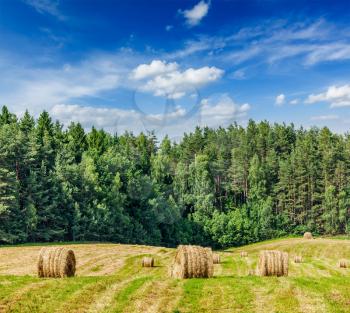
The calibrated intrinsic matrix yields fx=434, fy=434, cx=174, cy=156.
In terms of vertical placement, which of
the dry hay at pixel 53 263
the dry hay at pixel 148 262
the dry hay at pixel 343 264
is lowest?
the dry hay at pixel 343 264

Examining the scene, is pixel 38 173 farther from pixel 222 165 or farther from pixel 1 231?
pixel 222 165

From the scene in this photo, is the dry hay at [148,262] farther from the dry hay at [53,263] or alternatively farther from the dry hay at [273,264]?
the dry hay at [53,263]

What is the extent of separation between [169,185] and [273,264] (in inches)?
3299

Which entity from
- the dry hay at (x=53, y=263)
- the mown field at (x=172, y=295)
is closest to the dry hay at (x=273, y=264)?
the mown field at (x=172, y=295)

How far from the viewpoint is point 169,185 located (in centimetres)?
10544

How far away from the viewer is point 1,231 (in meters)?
58.1

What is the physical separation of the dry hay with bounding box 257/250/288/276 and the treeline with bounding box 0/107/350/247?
1717 inches

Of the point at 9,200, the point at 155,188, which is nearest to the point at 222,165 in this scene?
the point at 155,188

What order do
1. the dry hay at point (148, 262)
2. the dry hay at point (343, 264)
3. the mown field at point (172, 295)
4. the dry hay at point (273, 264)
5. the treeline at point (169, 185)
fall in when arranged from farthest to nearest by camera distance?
the treeline at point (169, 185), the dry hay at point (343, 264), the dry hay at point (148, 262), the dry hay at point (273, 264), the mown field at point (172, 295)

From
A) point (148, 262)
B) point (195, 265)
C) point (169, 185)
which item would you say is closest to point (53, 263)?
point (195, 265)

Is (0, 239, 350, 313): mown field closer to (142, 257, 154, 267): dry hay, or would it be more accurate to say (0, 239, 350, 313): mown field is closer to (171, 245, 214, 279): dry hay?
(171, 245, 214, 279): dry hay

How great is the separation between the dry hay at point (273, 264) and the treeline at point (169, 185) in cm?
4361

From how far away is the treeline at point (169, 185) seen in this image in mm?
67750

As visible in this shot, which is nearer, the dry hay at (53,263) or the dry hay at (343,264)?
the dry hay at (53,263)
